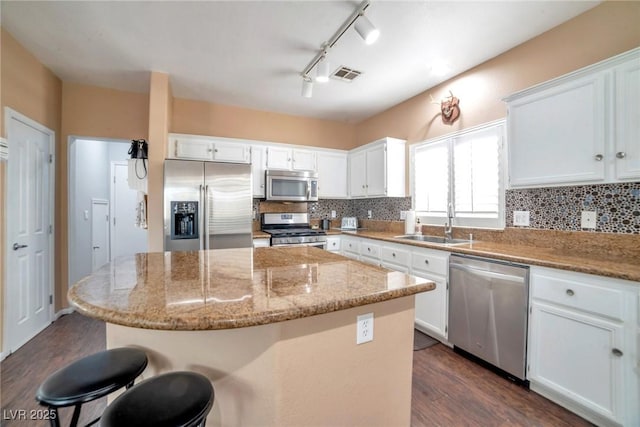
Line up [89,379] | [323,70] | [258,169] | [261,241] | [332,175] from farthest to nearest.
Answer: [332,175] < [258,169] < [261,241] < [323,70] < [89,379]

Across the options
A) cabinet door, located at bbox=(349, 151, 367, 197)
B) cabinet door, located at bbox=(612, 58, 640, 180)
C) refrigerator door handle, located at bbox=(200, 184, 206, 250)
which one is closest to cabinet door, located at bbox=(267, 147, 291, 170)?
cabinet door, located at bbox=(349, 151, 367, 197)

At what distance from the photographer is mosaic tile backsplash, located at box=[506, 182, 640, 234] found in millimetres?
1800

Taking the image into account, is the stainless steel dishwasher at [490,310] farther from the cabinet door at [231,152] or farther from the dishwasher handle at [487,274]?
the cabinet door at [231,152]

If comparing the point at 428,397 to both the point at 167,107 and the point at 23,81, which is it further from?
the point at 23,81

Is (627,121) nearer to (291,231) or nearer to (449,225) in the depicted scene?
(449,225)

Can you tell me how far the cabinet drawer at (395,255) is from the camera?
9.15ft

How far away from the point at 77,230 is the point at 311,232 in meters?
2.98

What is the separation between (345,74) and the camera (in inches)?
118

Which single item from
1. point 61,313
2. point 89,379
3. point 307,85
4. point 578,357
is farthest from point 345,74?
point 61,313

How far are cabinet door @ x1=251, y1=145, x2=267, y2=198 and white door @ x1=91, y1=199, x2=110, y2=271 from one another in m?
2.52

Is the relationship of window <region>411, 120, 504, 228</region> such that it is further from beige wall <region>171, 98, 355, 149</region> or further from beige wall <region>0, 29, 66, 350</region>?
beige wall <region>0, 29, 66, 350</region>

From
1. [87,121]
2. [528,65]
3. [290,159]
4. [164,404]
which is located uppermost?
[528,65]

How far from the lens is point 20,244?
2.47 m

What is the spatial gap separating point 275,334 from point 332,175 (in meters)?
3.54
